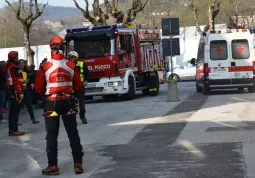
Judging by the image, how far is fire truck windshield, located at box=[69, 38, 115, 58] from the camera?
22203 mm

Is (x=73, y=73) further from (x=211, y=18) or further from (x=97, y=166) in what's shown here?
(x=211, y=18)

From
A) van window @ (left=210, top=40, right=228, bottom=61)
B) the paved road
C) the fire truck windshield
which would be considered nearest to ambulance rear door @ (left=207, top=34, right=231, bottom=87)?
van window @ (left=210, top=40, right=228, bottom=61)

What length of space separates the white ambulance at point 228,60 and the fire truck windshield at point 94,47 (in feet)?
13.1

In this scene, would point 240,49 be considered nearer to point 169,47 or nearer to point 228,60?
point 228,60

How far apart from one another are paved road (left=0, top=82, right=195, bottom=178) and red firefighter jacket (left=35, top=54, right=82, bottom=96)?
1.23m

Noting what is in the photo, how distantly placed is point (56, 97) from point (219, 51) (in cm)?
1604

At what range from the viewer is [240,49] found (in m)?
23.8

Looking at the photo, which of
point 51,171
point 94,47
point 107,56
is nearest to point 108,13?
point 94,47

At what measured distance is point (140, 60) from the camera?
2434 cm

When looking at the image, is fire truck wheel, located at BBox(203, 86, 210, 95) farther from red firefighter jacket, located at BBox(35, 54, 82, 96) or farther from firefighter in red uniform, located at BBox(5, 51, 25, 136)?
red firefighter jacket, located at BBox(35, 54, 82, 96)

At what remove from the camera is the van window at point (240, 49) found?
77.7 feet

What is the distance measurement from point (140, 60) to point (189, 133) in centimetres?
1223

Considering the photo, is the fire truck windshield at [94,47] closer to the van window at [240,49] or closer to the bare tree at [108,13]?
the van window at [240,49]

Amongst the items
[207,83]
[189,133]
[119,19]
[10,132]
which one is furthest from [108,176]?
[119,19]
